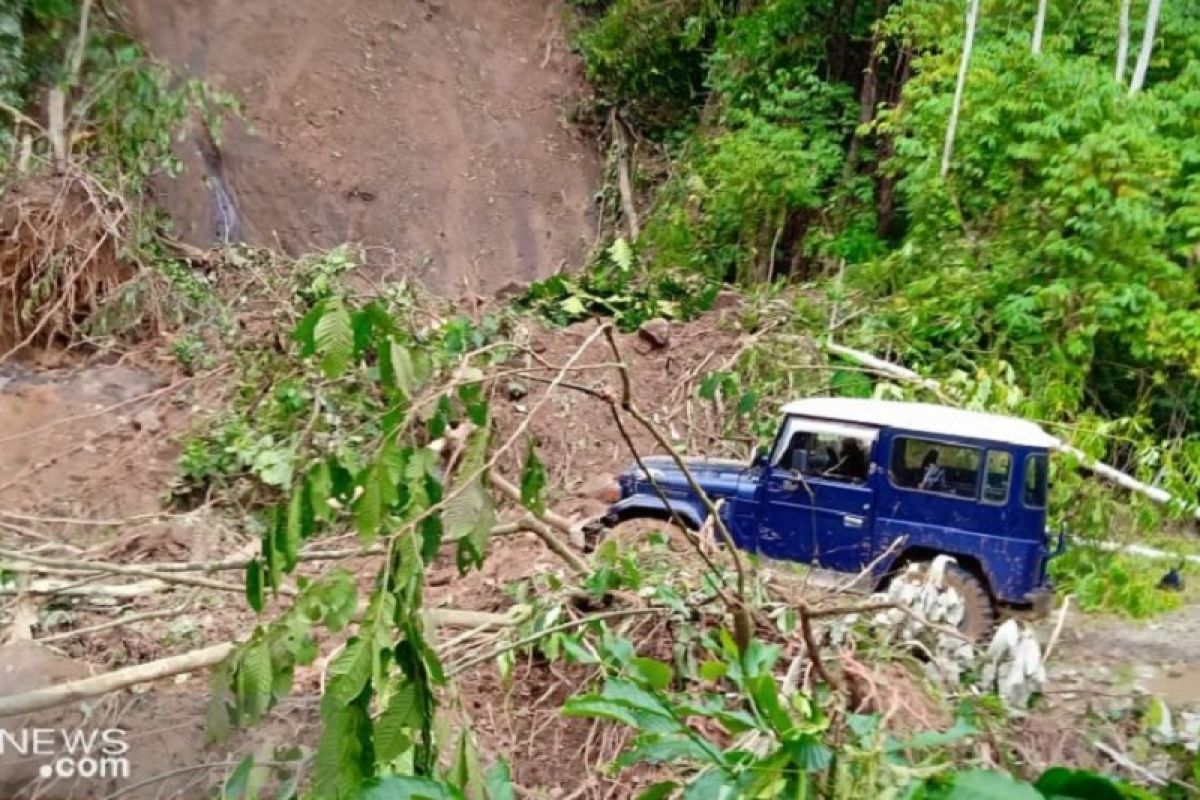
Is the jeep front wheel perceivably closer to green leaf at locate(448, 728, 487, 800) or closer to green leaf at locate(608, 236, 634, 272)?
green leaf at locate(448, 728, 487, 800)

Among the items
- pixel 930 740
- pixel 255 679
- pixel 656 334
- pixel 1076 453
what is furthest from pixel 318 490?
pixel 656 334

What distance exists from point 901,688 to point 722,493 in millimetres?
2331

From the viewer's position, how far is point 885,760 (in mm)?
1559

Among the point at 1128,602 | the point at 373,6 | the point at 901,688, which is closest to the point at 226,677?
the point at 901,688

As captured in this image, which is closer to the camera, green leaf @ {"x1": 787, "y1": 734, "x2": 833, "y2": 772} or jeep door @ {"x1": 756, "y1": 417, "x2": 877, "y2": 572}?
green leaf @ {"x1": 787, "y1": 734, "x2": 833, "y2": 772}

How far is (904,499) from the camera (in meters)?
5.56

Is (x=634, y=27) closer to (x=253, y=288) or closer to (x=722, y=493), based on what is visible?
(x=253, y=288)

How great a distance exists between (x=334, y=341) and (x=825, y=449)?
395 cm

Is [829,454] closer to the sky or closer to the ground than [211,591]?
closer to the sky

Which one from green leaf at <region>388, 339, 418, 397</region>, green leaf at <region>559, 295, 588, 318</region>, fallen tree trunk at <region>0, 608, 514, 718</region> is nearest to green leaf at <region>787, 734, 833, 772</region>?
green leaf at <region>388, 339, 418, 397</region>

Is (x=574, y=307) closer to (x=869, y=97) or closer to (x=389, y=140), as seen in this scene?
(x=869, y=97)

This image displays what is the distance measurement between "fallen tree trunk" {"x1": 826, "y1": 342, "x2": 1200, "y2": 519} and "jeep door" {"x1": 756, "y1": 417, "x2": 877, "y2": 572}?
1.17 m

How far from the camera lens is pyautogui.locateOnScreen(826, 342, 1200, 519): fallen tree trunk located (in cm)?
686

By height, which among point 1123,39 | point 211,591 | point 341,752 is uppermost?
point 1123,39
